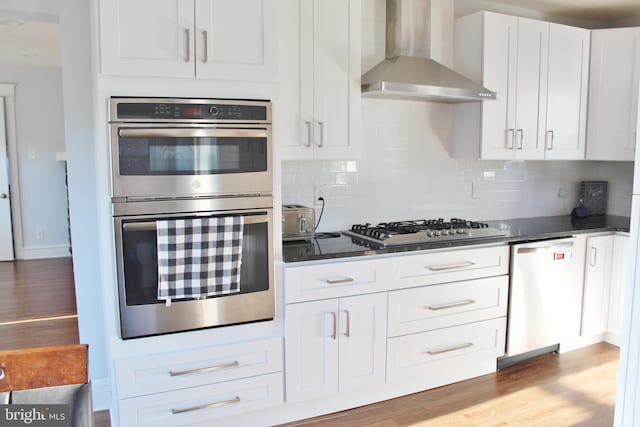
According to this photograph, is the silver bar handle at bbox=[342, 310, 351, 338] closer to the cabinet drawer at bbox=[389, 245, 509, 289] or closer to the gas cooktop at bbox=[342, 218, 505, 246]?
the cabinet drawer at bbox=[389, 245, 509, 289]

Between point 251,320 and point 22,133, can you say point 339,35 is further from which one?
point 22,133

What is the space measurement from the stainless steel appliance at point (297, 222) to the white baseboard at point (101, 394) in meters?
1.30

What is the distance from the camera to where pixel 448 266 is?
2.90 m

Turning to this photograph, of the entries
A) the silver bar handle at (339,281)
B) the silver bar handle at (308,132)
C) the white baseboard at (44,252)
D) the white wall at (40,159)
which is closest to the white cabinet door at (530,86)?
the silver bar handle at (308,132)

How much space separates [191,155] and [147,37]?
0.53 meters

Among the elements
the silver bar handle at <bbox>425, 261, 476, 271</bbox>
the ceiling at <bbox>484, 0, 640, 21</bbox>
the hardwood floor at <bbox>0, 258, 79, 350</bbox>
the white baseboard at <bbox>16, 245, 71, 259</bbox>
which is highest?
the ceiling at <bbox>484, 0, 640, 21</bbox>

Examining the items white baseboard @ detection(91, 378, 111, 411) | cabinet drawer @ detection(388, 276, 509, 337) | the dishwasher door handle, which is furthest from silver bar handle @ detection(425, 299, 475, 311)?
white baseboard @ detection(91, 378, 111, 411)

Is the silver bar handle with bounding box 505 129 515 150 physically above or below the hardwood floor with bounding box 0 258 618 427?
above

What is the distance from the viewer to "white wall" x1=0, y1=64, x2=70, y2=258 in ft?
21.6

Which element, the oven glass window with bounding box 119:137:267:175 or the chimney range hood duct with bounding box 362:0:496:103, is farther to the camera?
the chimney range hood duct with bounding box 362:0:496:103

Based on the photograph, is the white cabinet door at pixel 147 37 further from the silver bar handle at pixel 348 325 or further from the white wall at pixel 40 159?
the white wall at pixel 40 159

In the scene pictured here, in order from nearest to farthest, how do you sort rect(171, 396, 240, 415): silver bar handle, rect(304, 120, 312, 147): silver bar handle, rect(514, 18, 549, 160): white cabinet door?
rect(171, 396, 240, 415): silver bar handle
rect(304, 120, 312, 147): silver bar handle
rect(514, 18, 549, 160): white cabinet door

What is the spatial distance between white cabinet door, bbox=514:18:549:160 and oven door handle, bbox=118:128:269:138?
2.01 m

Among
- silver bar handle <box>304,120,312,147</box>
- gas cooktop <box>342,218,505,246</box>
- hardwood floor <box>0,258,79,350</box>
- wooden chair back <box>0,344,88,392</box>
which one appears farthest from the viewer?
hardwood floor <box>0,258,79,350</box>
